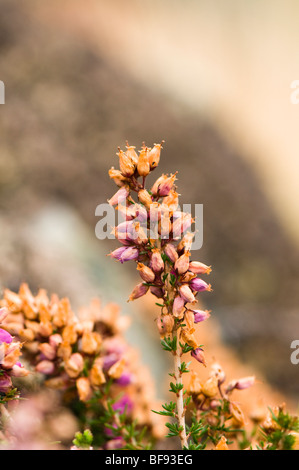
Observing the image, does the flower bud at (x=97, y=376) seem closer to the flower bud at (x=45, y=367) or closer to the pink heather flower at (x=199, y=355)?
the flower bud at (x=45, y=367)

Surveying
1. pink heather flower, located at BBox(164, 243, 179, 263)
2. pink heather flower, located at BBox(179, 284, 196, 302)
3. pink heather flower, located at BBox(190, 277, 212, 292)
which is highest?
pink heather flower, located at BBox(164, 243, 179, 263)

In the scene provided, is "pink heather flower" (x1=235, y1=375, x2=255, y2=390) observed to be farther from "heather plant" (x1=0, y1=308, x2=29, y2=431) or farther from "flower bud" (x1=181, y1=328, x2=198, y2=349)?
"heather plant" (x1=0, y1=308, x2=29, y2=431)

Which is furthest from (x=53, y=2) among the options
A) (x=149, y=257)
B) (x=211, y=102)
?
(x=149, y=257)

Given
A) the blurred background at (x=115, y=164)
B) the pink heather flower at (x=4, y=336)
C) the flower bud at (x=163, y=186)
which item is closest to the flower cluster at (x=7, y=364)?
the pink heather flower at (x=4, y=336)

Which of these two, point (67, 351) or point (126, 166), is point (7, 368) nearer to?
point (67, 351)

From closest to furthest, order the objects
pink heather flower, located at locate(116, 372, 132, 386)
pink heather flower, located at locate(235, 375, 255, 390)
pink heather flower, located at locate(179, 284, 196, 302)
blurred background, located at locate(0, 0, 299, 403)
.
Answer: pink heather flower, located at locate(179, 284, 196, 302), pink heather flower, located at locate(235, 375, 255, 390), pink heather flower, located at locate(116, 372, 132, 386), blurred background, located at locate(0, 0, 299, 403)

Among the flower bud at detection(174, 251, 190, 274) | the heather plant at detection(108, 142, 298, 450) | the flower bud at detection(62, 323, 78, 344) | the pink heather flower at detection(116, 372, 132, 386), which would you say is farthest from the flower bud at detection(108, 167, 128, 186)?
the pink heather flower at detection(116, 372, 132, 386)
